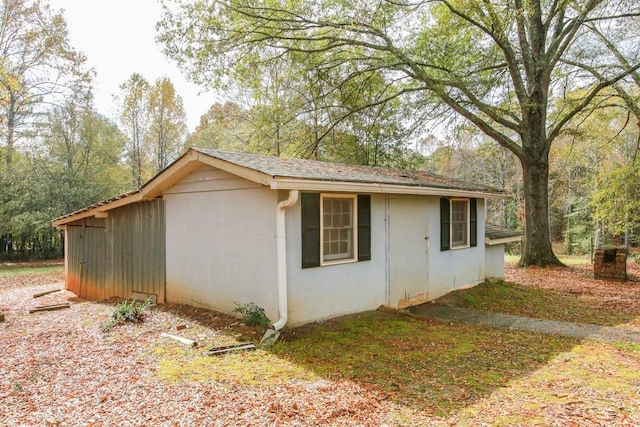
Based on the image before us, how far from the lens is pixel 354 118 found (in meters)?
15.4

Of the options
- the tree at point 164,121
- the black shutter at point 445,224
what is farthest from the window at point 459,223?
the tree at point 164,121

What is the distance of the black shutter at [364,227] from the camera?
6656mm

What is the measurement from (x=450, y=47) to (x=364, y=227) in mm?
8429

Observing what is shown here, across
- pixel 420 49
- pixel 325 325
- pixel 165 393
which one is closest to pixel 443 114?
pixel 420 49

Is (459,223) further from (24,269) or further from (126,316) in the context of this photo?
(24,269)

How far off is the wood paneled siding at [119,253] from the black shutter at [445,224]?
241 inches

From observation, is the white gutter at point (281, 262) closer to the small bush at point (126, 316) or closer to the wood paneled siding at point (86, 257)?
the small bush at point (126, 316)

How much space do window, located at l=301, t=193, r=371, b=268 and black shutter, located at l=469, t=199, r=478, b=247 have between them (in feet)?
12.9

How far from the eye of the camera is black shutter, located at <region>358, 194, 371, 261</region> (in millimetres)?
6656

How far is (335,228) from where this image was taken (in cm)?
649

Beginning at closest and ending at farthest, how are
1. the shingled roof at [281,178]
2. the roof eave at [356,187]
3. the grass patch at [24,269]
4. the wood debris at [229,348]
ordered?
the wood debris at [229,348]
the roof eave at [356,187]
the shingled roof at [281,178]
the grass patch at [24,269]

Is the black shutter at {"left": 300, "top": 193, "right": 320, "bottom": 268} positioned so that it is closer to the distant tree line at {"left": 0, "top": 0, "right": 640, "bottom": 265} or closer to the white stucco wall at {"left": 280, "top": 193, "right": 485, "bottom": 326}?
the white stucco wall at {"left": 280, "top": 193, "right": 485, "bottom": 326}

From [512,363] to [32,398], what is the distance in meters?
5.24

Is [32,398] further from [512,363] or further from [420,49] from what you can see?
[420,49]
